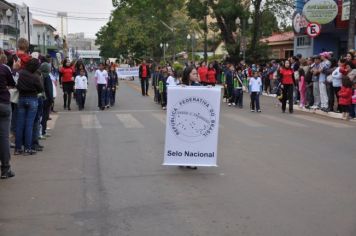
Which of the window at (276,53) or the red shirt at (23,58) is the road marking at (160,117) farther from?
the window at (276,53)

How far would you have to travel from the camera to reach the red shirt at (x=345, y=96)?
16172 mm

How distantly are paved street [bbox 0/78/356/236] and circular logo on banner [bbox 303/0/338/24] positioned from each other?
1030 centimetres

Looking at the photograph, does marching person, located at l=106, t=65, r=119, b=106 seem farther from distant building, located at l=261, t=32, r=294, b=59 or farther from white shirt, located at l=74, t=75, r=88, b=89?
distant building, located at l=261, t=32, r=294, b=59

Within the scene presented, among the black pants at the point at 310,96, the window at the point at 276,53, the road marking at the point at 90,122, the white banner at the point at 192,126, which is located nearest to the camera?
the white banner at the point at 192,126

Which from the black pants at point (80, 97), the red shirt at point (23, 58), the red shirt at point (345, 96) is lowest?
the black pants at point (80, 97)

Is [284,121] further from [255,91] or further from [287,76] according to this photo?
[255,91]

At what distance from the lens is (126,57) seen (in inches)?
3543

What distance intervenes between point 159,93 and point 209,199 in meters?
15.4

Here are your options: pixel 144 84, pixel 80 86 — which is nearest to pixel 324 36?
pixel 144 84

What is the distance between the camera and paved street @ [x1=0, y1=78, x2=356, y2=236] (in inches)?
225

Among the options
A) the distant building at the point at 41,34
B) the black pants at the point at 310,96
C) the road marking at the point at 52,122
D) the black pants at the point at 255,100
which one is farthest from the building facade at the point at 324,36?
the distant building at the point at 41,34

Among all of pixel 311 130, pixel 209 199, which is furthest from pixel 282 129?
pixel 209 199

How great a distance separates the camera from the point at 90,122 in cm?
1567

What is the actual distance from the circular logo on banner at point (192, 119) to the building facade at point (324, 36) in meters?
22.1
